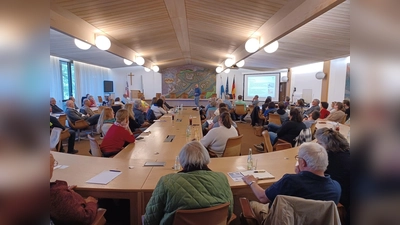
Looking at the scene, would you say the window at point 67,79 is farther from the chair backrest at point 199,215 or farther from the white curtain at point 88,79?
the chair backrest at point 199,215

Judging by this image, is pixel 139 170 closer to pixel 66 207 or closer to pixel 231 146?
pixel 66 207

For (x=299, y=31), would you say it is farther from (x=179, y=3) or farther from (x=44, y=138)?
(x=44, y=138)

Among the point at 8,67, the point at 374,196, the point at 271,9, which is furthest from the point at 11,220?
the point at 271,9

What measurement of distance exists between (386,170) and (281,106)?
6063mm

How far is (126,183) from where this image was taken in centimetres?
184

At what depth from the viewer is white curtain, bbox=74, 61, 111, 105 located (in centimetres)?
984

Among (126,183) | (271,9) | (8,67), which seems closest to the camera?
(8,67)

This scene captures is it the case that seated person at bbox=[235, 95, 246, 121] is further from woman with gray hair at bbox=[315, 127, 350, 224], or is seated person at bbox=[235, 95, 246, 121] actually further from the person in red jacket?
woman with gray hair at bbox=[315, 127, 350, 224]

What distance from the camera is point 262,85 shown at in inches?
484

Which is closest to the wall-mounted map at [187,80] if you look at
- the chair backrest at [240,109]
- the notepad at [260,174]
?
the chair backrest at [240,109]

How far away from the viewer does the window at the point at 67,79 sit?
29.5 feet

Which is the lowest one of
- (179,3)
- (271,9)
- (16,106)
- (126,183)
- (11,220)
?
(126,183)

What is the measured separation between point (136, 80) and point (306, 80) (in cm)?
885

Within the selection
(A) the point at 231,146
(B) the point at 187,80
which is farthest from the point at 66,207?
(B) the point at 187,80
